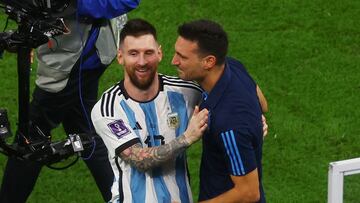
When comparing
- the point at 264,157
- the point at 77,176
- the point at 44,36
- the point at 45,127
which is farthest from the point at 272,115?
the point at 44,36

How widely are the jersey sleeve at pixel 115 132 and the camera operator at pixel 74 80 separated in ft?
2.83

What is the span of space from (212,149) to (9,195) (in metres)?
1.87

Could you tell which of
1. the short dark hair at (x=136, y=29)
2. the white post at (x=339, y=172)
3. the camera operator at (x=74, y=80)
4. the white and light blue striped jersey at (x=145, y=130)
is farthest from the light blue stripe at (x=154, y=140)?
the camera operator at (x=74, y=80)

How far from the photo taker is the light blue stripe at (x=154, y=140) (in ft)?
14.4

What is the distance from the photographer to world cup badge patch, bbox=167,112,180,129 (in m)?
4.41

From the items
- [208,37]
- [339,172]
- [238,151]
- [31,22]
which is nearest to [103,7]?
[31,22]

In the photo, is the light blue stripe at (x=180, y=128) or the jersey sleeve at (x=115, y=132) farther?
the light blue stripe at (x=180, y=128)

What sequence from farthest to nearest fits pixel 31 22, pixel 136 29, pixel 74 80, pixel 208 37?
pixel 74 80 < pixel 31 22 < pixel 136 29 < pixel 208 37

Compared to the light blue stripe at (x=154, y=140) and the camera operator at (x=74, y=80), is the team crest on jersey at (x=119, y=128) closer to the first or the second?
the light blue stripe at (x=154, y=140)

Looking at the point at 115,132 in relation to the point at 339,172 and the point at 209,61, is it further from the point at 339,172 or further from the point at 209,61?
the point at 339,172

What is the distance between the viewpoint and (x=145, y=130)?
4.38 metres

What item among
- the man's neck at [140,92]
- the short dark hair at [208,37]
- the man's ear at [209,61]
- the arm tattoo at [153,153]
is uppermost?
the short dark hair at [208,37]

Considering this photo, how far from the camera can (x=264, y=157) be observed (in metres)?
6.41

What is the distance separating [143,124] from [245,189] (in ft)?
1.95
